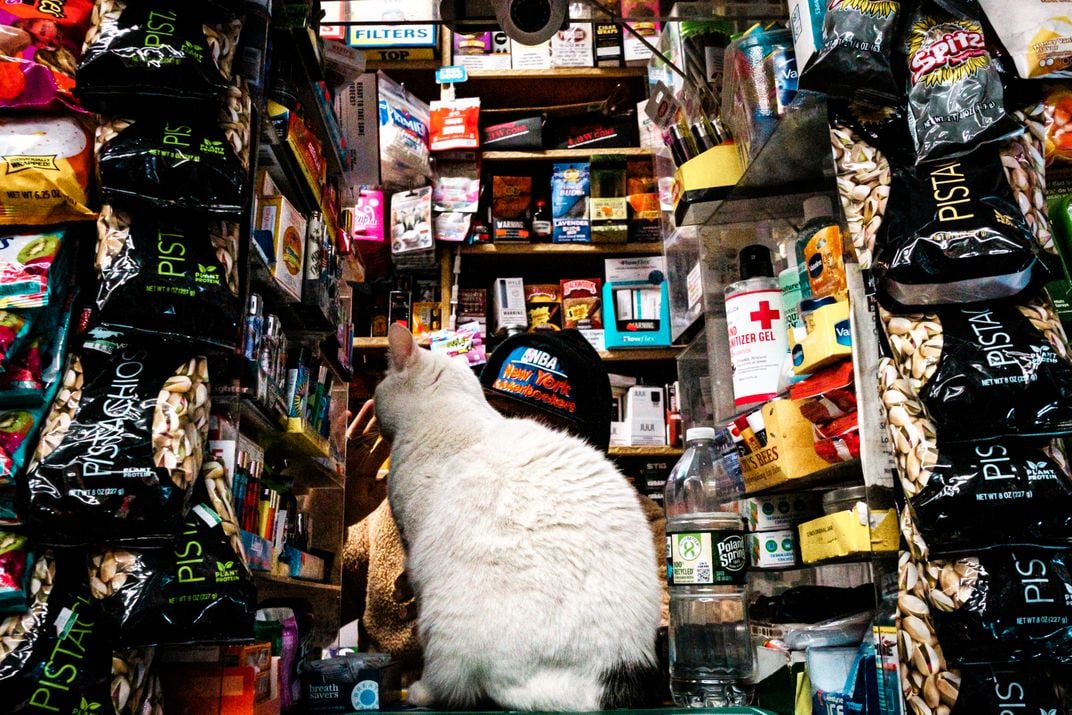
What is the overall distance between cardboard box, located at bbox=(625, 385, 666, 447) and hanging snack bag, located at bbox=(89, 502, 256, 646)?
288cm

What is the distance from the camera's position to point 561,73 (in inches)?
168

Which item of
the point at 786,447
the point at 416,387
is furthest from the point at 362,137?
the point at 786,447

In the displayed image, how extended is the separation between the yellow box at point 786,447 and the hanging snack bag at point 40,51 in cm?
149

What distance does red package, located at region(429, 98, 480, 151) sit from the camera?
13.4 ft

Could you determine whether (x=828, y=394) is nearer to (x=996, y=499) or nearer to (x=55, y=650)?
(x=996, y=499)

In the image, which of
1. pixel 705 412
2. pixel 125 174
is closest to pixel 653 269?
pixel 705 412

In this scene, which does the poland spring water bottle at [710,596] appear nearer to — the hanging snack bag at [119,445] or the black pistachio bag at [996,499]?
the black pistachio bag at [996,499]

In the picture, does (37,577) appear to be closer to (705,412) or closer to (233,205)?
(233,205)

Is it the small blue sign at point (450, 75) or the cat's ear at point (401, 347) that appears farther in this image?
the small blue sign at point (450, 75)

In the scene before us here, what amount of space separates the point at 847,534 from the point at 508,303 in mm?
2816

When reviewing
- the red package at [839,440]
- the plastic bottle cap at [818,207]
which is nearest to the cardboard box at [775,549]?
the red package at [839,440]

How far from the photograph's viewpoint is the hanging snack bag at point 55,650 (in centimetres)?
105

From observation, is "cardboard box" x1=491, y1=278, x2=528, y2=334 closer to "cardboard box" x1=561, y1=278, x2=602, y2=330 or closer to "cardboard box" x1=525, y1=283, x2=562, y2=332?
"cardboard box" x1=525, y1=283, x2=562, y2=332

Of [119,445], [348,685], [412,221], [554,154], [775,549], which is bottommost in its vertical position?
[348,685]
